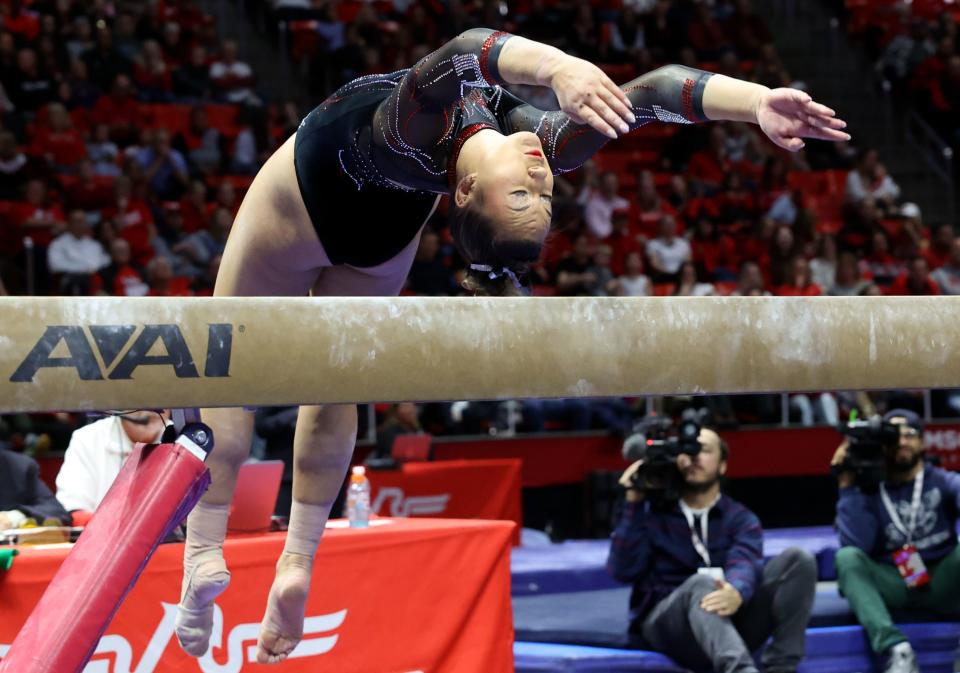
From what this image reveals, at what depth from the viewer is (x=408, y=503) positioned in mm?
7555

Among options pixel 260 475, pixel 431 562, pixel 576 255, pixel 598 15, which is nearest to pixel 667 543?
pixel 431 562

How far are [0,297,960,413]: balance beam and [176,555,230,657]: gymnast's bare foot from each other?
3.09ft

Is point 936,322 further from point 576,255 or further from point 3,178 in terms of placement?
point 3,178

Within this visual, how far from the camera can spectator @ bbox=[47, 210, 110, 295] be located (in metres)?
8.55

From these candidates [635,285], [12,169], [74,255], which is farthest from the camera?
[635,285]

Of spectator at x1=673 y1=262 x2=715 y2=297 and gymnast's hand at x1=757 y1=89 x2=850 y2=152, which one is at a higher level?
→ gymnast's hand at x1=757 y1=89 x2=850 y2=152

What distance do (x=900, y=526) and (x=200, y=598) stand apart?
153 inches

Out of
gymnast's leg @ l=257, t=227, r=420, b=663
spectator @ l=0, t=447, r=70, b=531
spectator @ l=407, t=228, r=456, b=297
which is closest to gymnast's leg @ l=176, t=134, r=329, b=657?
gymnast's leg @ l=257, t=227, r=420, b=663

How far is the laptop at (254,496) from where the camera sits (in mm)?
4488

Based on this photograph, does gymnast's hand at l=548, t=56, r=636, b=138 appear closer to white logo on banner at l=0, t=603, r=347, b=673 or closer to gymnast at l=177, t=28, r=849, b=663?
gymnast at l=177, t=28, r=849, b=663

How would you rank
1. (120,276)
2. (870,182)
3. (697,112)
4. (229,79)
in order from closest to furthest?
1. (697,112)
2. (120,276)
3. (229,79)
4. (870,182)

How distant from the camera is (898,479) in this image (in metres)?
6.01

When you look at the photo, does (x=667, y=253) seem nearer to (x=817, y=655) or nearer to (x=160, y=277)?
(x=160, y=277)

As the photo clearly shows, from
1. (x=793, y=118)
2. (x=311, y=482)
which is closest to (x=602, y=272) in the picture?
(x=311, y=482)
